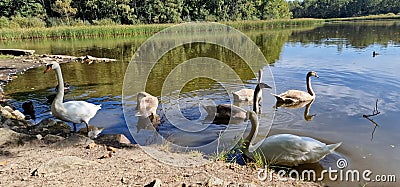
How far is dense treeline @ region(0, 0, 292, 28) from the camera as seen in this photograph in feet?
188

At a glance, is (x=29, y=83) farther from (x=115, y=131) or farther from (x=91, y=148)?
(x=91, y=148)

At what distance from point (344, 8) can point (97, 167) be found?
127 m

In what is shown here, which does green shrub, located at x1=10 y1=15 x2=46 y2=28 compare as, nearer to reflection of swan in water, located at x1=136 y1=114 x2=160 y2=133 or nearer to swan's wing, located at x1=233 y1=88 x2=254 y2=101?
reflection of swan in water, located at x1=136 y1=114 x2=160 y2=133

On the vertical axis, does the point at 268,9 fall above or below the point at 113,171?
above

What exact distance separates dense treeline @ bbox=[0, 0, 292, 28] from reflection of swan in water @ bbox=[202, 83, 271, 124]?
51.7 metres

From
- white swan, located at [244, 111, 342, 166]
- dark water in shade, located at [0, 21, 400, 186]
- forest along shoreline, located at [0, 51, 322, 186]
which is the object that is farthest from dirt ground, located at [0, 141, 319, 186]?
dark water in shade, located at [0, 21, 400, 186]

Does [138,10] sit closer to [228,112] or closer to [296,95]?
[296,95]

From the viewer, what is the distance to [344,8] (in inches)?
4466

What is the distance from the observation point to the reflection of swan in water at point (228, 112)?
24.5 ft

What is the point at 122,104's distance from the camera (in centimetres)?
898

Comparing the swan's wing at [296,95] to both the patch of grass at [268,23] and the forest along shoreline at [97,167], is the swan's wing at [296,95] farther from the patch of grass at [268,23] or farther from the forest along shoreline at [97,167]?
the patch of grass at [268,23]

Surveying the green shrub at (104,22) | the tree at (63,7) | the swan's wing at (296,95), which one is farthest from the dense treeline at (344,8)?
the swan's wing at (296,95)

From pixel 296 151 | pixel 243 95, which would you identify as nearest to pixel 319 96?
pixel 243 95

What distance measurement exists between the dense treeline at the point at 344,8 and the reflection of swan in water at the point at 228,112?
373 ft
